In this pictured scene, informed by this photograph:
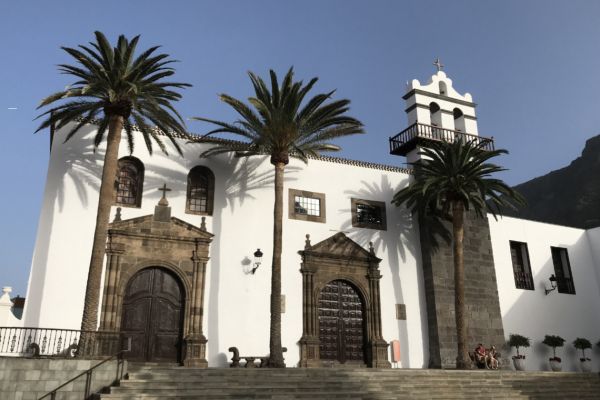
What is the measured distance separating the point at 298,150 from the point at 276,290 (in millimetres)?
4700

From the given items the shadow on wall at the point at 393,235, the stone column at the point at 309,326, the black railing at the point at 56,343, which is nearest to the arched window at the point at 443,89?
the shadow on wall at the point at 393,235

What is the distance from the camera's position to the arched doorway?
54.0 ft

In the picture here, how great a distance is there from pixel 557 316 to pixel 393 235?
9.16m

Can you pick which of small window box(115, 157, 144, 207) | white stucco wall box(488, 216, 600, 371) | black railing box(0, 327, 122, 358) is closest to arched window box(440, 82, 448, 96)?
white stucco wall box(488, 216, 600, 371)

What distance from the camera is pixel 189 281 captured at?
17.4 metres

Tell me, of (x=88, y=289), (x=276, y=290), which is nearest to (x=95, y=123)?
(x=88, y=289)

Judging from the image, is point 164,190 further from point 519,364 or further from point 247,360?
point 519,364

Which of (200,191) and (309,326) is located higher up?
(200,191)

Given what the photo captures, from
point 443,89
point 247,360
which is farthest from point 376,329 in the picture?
point 443,89

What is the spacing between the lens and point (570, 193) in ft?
189

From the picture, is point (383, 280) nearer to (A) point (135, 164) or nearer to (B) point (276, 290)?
(B) point (276, 290)

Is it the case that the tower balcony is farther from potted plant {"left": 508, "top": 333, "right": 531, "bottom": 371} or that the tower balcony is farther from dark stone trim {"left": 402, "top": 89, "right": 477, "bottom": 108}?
potted plant {"left": 508, "top": 333, "right": 531, "bottom": 371}

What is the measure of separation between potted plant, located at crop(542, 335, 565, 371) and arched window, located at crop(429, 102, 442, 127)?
10.2 metres

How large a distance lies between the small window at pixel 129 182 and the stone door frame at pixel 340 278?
19.6 feet
